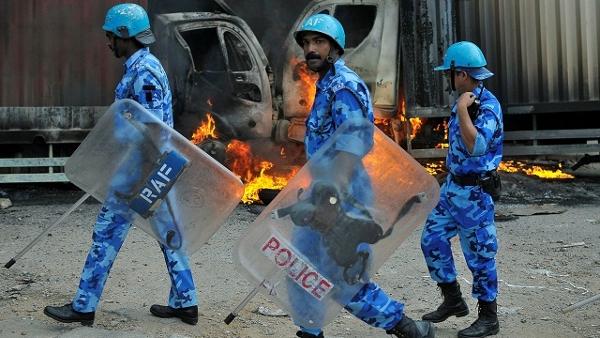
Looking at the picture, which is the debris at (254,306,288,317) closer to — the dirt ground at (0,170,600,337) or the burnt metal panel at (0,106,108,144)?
the dirt ground at (0,170,600,337)

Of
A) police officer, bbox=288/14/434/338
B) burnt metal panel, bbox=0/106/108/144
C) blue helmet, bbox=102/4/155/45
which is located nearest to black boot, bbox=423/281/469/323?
police officer, bbox=288/14/434/338

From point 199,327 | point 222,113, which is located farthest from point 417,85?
point 199,327

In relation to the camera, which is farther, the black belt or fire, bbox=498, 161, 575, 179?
fire, bbox=498, 161, 575, 179

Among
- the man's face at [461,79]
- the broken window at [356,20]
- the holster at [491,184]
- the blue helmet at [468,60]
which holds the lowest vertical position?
the holster at [491,184]

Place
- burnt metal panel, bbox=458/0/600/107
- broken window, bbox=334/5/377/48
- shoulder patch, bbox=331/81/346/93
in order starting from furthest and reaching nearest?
burnt metal panel, bbox=458/0/600/107 → broken window, bbox=334/5/377/48 → shoulder patch, bbox=331/81/346/93

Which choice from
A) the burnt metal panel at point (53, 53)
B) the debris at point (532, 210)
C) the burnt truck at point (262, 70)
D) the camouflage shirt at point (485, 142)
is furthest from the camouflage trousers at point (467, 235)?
the burnt metal panel at point (53, 53)

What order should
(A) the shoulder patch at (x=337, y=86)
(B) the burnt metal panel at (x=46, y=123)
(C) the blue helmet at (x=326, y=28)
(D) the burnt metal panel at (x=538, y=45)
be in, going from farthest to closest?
(D) the burnt metal panel at (x=538, y=45)
(B) the burnt metal panel at (x=46, y=123)
(C) the blue helmet at (x=326, y=28)
(A) the shoulder patch at (x=337, y=86)

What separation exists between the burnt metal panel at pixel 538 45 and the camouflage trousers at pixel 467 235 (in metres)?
6.96

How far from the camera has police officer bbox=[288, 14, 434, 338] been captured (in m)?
3.48

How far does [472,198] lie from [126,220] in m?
1.98

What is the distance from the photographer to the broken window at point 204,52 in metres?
9.50

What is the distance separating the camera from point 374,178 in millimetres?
3533

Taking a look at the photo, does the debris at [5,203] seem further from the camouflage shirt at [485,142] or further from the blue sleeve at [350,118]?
the blue sleeve at [350,118]

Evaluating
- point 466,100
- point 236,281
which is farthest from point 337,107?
point 236,281
